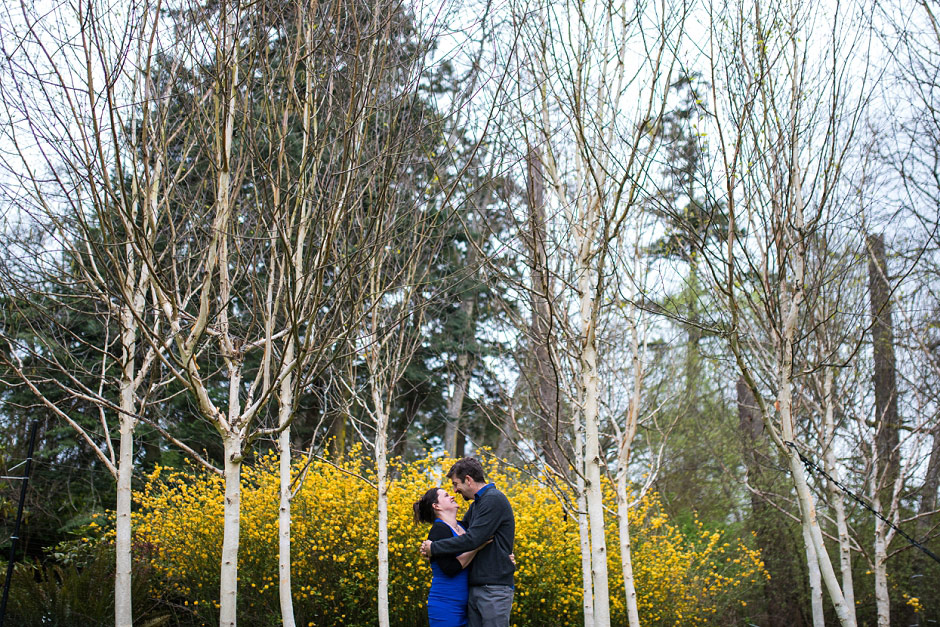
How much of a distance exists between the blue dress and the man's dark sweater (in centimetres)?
7

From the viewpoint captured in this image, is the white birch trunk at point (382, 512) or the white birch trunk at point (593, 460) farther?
the white birch trunk at point (382, 512)

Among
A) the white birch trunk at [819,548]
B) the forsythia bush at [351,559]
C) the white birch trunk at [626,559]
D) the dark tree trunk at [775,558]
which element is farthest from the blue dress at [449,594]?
the dark tree trunk at [775,558]

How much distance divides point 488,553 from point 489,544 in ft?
0.15

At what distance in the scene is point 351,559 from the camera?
7.77 metres

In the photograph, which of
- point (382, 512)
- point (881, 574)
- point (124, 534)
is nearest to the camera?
point (124, 534)

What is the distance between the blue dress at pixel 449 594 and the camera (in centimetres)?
366

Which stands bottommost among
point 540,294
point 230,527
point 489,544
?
point 489,544

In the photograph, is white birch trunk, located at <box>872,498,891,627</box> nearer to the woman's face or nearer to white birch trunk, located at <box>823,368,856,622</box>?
white birch trunk, located at <box>823,368,856,622</box>

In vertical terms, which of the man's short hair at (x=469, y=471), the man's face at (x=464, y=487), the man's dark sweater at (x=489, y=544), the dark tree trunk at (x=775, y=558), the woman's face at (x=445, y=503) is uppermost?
the man's short hair at (x=469, y=471)

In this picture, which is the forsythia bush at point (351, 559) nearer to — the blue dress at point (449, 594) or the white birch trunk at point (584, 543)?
the white birch trunk at point (584, 543)

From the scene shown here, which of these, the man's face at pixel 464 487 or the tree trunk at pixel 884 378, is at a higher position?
the tree trunk at pixel 884 378

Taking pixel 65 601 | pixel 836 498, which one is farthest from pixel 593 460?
pixel 65 601

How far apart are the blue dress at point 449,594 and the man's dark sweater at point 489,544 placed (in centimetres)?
7

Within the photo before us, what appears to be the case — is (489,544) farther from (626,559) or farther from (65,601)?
(65,601)
